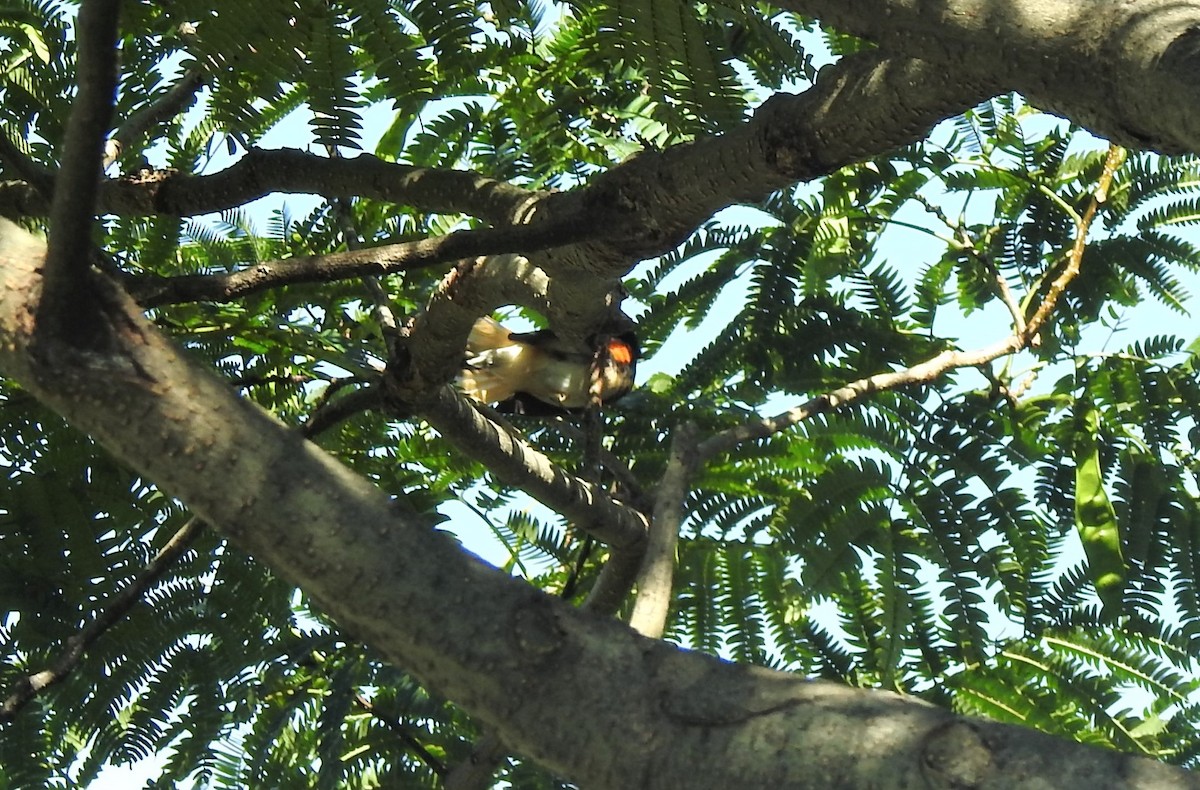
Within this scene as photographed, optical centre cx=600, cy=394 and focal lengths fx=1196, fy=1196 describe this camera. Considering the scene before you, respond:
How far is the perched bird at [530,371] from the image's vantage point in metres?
4.17

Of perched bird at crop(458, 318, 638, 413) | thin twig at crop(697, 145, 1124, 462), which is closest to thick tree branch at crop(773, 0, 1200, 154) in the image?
thin twig at crop(697, 145, 1124, 462)

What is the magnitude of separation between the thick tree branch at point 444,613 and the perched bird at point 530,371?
239cm

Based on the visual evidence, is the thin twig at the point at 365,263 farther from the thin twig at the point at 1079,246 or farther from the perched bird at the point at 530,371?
the thin twig at the point at 1079,246

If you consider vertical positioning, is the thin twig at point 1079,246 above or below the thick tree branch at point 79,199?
above

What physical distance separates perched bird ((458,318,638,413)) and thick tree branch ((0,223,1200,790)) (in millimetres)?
2387

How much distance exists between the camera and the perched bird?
4.17 m

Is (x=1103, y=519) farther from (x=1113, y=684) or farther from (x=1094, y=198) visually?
(x=1094, y=198)

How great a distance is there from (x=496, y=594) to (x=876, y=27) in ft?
2.83

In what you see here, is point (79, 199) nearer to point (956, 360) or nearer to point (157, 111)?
point (157, 111)

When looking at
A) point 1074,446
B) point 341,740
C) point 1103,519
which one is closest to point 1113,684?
point 1103,519

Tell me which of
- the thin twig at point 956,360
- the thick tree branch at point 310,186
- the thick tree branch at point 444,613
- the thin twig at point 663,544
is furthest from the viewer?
the thin twig at point 956,360

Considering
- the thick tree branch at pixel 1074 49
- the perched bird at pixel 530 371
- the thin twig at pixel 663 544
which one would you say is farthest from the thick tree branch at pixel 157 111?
the thick tree branch at pixel 1074 49

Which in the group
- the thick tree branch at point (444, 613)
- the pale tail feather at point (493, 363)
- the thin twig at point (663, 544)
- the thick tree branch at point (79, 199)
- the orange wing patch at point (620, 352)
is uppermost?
the pale tail feather at point (493, 363)

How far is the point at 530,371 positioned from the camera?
5402 mm
